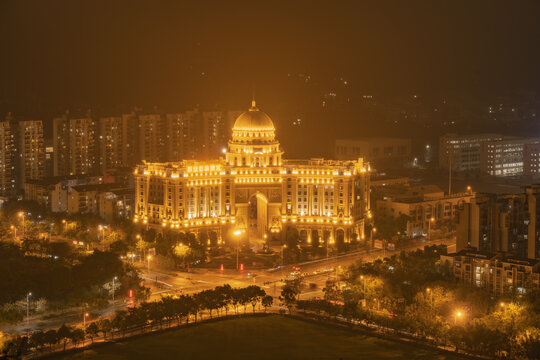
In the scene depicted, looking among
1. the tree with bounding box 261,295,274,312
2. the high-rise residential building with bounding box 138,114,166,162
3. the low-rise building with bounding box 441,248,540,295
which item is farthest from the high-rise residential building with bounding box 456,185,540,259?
the high-rise residential building with bounding box 138,114,166,162

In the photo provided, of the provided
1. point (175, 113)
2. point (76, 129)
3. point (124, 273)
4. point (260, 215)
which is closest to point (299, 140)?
point (175, 113)

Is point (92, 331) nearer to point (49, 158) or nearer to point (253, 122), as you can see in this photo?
point (253, 122)

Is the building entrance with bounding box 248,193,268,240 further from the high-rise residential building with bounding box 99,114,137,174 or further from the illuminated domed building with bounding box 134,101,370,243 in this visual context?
the high-rise residential building with bounding box 99,114,137,174

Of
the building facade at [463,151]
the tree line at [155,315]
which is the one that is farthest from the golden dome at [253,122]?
the building facade at [463,151]

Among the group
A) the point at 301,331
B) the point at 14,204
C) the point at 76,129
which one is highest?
the point at 76,129

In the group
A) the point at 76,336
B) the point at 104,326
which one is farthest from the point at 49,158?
the point at 76,336

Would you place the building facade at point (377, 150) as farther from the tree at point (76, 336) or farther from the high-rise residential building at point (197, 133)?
the tree at point (76, 336)

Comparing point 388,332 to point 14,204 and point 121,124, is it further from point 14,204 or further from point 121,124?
point 121,124
